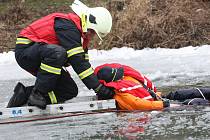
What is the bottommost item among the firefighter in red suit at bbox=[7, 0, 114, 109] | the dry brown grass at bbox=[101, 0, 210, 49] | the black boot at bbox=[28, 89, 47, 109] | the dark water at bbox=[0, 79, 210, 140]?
the dark water at bbox=[0, 79, 210, 140]

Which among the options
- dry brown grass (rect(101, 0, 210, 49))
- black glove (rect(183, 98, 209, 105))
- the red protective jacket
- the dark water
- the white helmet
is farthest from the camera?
dry brown grass (rect(101, 0, 210, 49))

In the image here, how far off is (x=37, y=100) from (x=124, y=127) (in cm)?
147

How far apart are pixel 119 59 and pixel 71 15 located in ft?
22.8

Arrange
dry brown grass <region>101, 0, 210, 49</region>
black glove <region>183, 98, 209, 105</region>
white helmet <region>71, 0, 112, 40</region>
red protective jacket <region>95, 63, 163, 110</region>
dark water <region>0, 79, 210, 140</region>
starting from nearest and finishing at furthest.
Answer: dark water <region>0, 79, 210, 140</region> → red protective jacket <region>95, 63, 163, 110</region> → black glove <region>183, 98, 209, 105</region> → white helmet <region>71, 0, 112, 40</region> → dry brown grass <region>101, 0, 210, 49</region>

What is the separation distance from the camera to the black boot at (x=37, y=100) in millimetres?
7246

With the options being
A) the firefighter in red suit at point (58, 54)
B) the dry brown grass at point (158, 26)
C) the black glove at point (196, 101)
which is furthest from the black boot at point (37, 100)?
the dry brown grass at point (158, 26)

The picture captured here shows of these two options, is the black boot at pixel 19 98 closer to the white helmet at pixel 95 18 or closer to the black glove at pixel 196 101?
the white helmet at pixel 95 18

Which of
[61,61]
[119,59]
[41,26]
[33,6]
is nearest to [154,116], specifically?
[61,61]

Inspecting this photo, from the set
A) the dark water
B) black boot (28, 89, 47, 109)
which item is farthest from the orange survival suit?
black boot (28, 89, 47, 109)

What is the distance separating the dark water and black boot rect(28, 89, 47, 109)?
288 mm

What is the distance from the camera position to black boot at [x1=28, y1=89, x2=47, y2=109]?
7.25m

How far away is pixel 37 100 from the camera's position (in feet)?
23.8

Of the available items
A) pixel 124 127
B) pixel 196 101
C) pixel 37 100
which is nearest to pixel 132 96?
pixel 196 101

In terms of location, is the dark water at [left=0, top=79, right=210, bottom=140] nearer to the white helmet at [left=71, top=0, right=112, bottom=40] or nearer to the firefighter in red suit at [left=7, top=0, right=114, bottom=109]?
the firefighter in red suit at [left=7, top=0, right=114, bottom=109]
